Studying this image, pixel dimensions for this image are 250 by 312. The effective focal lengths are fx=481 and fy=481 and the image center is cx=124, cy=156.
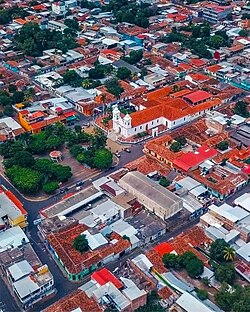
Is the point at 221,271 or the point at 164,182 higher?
the point at 221,271

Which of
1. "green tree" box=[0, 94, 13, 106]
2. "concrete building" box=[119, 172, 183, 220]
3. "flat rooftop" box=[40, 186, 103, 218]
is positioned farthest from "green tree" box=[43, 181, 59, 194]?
"green tree" box=[0, 94, 13, 106]

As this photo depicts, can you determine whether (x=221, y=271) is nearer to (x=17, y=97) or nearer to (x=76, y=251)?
→ (x=76, y=251)

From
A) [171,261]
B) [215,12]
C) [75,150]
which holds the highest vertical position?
[215,12]

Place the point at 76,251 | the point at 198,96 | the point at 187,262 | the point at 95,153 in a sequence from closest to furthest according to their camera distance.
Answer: the point at 187,262, the point at 76,251, the point at 95,153, the point at 198,96

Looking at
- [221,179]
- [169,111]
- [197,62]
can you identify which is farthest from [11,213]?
[197,62]

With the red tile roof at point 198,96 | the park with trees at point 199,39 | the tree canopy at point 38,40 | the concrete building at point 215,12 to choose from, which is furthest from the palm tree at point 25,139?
the concrete building at point 215,12

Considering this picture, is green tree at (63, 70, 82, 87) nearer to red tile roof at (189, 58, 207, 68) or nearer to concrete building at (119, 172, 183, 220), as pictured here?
red tile roof at (189, 58, 207, 68)

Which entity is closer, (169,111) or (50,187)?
(50,187)
